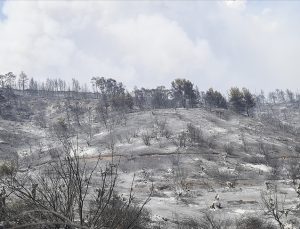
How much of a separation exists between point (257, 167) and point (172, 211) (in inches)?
1266

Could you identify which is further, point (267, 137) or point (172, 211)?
point (267, 137)

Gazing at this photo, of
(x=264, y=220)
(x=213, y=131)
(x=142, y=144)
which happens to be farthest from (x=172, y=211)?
(x=213, y=131)

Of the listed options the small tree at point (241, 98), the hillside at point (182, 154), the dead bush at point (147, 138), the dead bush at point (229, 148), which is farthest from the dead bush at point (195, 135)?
the small tree at point (241, 98)

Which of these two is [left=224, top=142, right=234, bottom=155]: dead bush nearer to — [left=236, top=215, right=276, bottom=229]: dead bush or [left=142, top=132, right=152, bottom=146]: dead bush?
[left=142, top=132, right=152, bottom=146]: dead bush

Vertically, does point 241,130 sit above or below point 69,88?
below

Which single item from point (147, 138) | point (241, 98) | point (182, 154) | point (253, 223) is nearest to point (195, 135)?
point (147, 138)

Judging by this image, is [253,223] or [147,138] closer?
[253,223]

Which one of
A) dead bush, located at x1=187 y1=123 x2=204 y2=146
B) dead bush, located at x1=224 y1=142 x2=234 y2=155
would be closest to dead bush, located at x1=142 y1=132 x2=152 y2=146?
dead bush, located at x1=187 y1=123 x2=204 y2=146

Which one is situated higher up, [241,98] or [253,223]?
[241,98]

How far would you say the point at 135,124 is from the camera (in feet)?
316

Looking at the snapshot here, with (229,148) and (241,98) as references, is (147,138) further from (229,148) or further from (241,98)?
(241,98)

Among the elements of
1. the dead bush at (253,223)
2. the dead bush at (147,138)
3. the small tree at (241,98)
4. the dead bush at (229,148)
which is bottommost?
the dead bush at (253,223)

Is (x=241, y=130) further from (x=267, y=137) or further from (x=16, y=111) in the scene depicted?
(x=16, y=111)

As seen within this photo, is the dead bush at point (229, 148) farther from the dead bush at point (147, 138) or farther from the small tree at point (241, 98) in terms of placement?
the small tree at point (241, 98)
